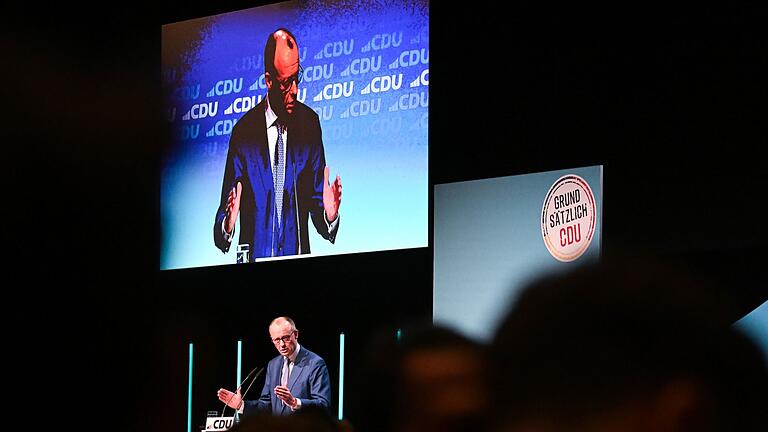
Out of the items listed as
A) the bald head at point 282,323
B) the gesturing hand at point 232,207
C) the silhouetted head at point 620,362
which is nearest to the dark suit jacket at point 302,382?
the bald head at point 282,323

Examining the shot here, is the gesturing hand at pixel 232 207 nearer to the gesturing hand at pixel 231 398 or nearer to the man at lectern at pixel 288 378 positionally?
the man at lectern at pixel 288 378

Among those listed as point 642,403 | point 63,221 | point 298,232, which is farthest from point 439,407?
point 63,221

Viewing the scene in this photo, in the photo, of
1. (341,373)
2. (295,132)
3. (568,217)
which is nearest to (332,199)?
(295,132)

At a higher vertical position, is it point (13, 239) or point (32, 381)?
point (13, 239)

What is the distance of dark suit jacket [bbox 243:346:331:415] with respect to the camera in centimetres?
611

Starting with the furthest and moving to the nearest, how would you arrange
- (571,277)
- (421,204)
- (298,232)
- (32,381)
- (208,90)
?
(32,381), (208,90), (298,232), (421,204), (571,277)

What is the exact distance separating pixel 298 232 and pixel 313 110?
0.62 meters

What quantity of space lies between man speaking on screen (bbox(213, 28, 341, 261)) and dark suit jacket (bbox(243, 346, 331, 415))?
0.55 meters

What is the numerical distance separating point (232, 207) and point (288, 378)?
0.98 metres

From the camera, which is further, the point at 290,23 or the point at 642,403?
the point at 290,23

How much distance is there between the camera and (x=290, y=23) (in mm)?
6637

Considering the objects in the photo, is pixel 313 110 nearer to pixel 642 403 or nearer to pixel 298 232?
pixel 298 232

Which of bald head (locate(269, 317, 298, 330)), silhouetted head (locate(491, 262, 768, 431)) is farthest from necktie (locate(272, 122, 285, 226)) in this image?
silhouetted head (locate(491, 262, 768, 431))

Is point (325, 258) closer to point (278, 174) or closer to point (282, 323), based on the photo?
point (282, 323)
